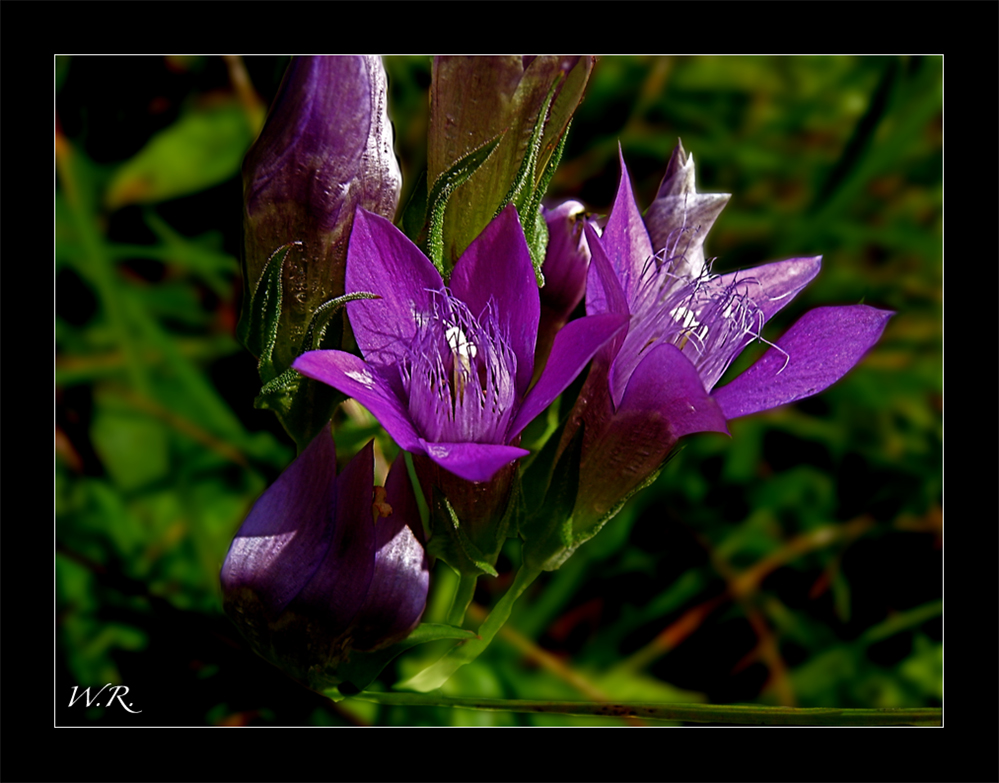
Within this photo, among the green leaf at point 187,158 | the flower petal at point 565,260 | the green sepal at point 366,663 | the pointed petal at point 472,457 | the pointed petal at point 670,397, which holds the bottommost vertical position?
the green sepal at point 366,663

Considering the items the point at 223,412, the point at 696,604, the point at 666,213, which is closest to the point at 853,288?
the point at 696,604

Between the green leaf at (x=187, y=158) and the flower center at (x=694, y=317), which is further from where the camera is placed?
the green leaf at (x=187, y=158)

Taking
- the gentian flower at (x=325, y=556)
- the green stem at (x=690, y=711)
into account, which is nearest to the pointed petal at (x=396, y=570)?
the gentian flower at (x=325, y=556)

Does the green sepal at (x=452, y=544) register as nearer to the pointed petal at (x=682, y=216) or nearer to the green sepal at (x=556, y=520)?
the green sepal at (x=556, y=520)

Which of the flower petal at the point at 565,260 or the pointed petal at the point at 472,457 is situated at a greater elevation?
the flower petal at the point at 565,260

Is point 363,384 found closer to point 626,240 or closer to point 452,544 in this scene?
point 452,544

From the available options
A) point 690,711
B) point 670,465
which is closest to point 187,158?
point 670,465

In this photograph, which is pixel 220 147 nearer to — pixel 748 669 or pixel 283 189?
pixel 283 189
